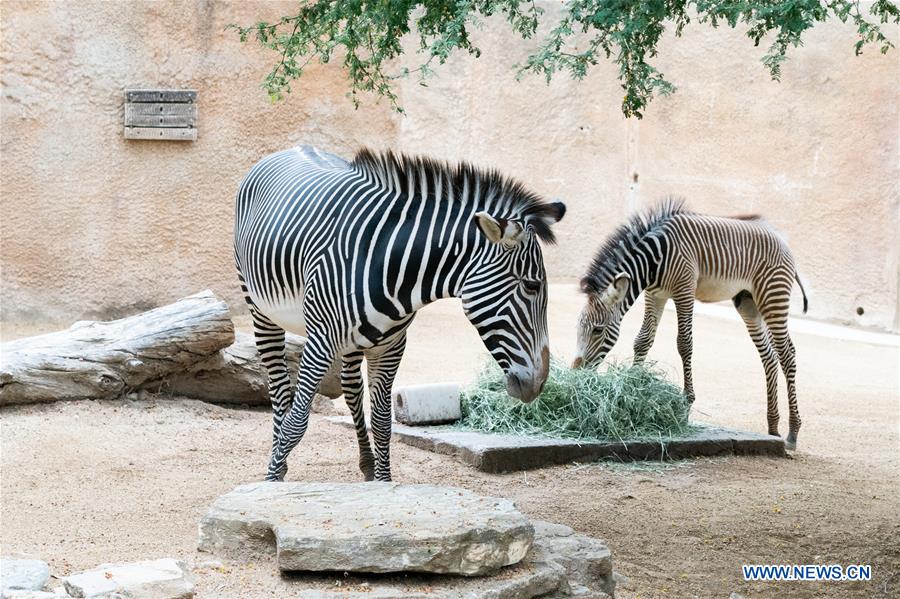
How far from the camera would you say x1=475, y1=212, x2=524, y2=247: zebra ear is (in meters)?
4.60

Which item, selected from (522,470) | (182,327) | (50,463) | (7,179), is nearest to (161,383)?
(182,327)

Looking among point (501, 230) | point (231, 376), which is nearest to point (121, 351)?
point (231, 376)

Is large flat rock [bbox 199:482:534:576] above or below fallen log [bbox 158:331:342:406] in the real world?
below

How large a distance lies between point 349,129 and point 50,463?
7.01 meters

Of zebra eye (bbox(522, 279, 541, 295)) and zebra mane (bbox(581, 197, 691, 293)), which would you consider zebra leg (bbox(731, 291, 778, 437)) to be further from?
zebra eye (bbox(522, 279, 541, 295))

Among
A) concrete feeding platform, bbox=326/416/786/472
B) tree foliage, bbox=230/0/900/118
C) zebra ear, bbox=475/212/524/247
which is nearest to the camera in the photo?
tree foliage, bbox=230/0/900/118

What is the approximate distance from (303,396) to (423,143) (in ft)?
47.8

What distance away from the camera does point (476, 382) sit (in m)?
7.77

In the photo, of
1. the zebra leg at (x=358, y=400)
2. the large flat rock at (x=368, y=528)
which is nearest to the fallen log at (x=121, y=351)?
the zebra leg at (x=358, y=400)

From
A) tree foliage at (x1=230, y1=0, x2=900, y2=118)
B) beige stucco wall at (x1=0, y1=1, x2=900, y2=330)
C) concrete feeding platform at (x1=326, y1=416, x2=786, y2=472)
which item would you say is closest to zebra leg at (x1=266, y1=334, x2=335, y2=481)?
tree foliage at (x1=230, y1=0, x2=900, y2=118)

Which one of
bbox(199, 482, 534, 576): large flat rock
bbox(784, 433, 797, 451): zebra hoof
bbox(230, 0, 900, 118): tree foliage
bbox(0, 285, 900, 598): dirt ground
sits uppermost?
bbox(230, 0, 900, 118): tree foliage

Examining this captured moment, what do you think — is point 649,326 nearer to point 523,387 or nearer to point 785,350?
point 785,350

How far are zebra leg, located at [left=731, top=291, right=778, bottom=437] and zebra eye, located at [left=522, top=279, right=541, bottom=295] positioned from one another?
14.0ft

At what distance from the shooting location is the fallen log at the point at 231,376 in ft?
24.9
